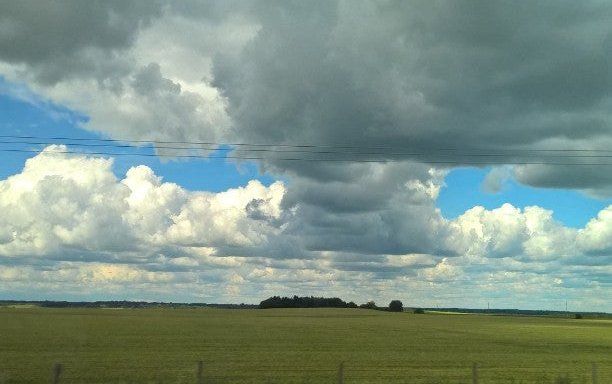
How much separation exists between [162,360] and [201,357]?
3.81 m

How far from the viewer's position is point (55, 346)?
64.4 m

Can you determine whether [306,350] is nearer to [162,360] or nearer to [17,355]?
[162,360]

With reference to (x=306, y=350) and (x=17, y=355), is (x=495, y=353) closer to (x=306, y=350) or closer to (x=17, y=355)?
(x=306, y=350)

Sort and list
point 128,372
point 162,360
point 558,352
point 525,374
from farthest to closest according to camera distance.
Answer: point 558,352, point 162,360, point 525,374, point 128,372

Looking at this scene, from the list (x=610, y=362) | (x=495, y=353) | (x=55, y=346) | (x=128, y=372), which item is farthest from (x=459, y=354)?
(x=55, y=346)

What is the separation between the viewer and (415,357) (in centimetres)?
5809

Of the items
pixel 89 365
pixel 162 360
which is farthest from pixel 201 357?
pixel 89 365

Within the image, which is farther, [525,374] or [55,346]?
[55,346]

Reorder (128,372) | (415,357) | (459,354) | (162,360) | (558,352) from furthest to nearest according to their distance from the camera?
(558,352), (459,354), (415,357), (162,360), (128,372)

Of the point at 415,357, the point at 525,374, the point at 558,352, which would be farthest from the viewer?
the point at 558,352

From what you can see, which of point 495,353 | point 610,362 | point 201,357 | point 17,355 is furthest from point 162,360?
point 610,362

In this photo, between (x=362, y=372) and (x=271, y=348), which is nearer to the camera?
(x=362, y=372)

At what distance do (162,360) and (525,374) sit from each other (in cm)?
2662

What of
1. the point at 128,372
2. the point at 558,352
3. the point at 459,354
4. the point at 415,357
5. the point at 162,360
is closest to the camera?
the point at 128,372
